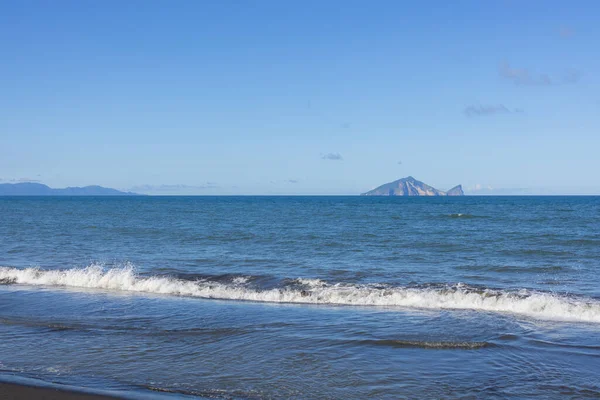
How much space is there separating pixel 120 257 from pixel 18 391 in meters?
19.8

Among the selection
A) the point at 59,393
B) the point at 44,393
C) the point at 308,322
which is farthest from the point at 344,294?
the point at 44,393

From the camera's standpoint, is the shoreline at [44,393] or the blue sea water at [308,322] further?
the blue sea water at [308,322]

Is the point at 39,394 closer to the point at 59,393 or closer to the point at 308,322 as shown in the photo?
the point at 59,393

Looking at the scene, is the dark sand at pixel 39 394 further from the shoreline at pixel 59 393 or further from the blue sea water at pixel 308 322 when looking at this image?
the blue sea water at pixel 308 322

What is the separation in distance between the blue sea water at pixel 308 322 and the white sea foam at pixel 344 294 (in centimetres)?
7

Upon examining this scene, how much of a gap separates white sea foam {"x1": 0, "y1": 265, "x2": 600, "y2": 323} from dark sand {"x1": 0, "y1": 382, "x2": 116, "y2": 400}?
9.22 m

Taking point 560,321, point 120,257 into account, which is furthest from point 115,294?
point 560,321

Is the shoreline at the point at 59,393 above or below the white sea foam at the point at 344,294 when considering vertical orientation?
above

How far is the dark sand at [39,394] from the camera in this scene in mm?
7715

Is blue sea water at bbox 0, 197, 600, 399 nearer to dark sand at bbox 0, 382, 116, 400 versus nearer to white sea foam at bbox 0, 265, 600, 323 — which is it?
white sea foam at bbox 0, 265, 600, 323

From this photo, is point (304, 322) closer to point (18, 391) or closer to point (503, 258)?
point (18, 391)

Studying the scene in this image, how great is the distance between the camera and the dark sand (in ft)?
25.3

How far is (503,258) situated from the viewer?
85.7 feet

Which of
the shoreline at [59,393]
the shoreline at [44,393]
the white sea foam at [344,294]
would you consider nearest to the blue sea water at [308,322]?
the white sea foam at [344,294]
